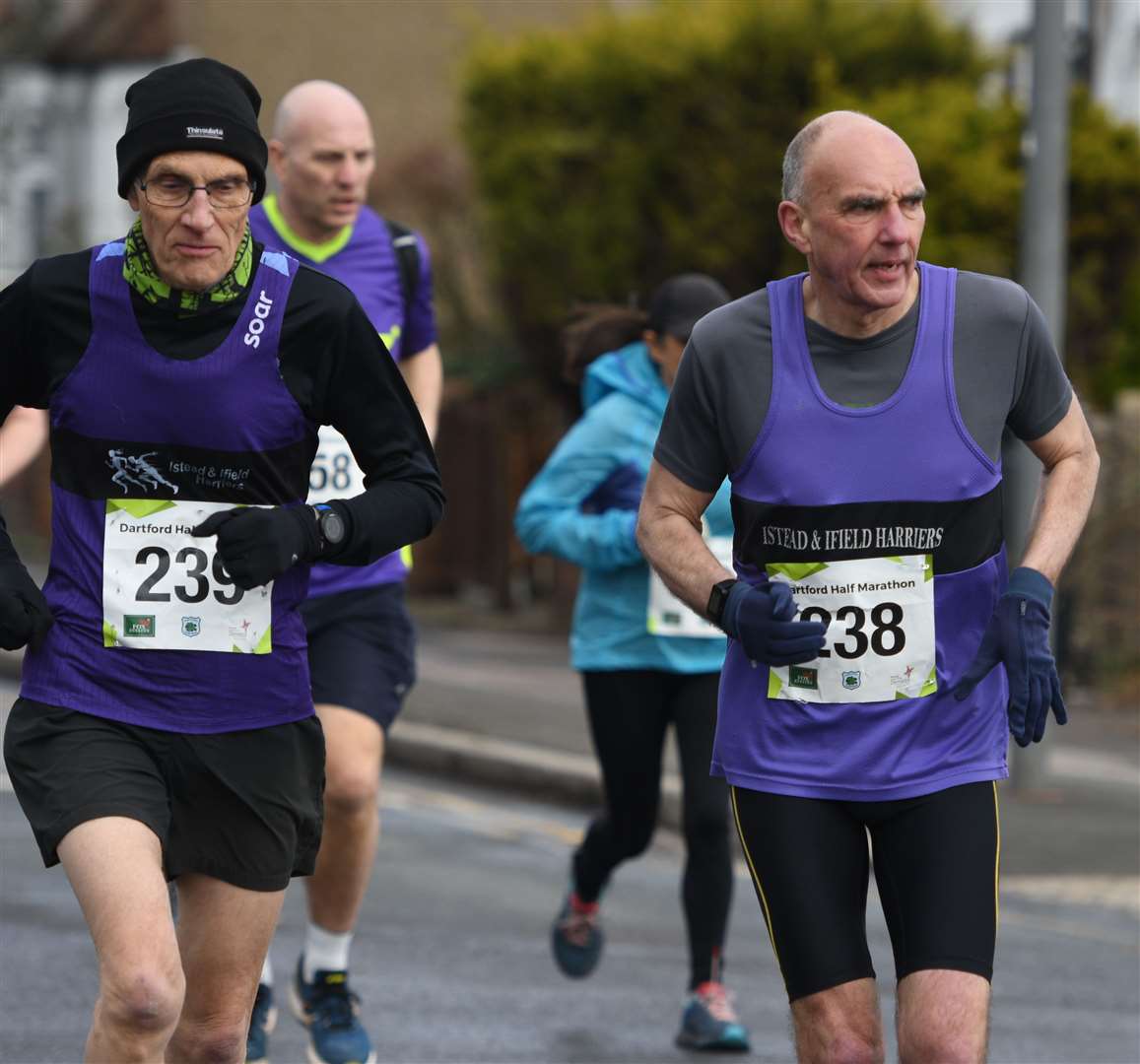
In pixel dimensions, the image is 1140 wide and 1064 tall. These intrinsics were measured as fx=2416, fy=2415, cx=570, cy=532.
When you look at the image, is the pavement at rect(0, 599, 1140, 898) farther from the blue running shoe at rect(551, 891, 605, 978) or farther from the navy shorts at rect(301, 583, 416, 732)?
the navy shorts at rect(301, 583, 416, 732)

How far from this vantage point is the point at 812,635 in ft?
13.4

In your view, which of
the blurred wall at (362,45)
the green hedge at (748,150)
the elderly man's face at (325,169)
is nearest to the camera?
the elderly man's face at (325,169)

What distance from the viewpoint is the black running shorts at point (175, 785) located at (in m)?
4.05

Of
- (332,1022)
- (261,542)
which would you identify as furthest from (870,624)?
(332,1022)

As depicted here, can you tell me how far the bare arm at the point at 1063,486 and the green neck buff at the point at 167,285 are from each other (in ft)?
4.75

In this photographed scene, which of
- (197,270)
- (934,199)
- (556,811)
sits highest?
(934,199)

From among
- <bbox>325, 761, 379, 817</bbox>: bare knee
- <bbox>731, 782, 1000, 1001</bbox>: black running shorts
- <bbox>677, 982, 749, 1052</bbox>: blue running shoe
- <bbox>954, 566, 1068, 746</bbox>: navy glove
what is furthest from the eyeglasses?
Answer: <bbox>677, 982, 749, 1052</bbox>: blue running shoe

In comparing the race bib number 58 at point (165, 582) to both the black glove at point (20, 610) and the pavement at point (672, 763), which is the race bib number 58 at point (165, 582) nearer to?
the black glove at point (20, 610)

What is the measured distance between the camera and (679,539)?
4402 millimetres

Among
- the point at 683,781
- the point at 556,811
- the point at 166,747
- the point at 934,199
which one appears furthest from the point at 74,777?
the point at 934,199

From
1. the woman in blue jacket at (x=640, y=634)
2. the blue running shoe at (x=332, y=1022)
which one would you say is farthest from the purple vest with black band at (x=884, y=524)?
the woman in blue jacket at (x=640, y=634)

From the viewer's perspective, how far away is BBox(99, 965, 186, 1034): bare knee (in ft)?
12.6

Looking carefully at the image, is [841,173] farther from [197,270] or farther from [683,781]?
[683,781]

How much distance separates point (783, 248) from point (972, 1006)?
498 inches
